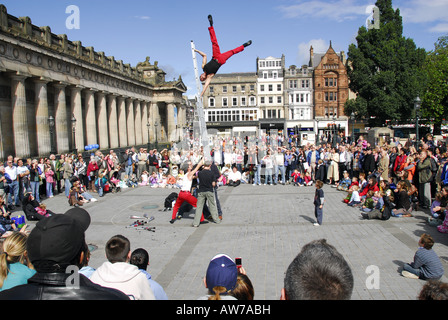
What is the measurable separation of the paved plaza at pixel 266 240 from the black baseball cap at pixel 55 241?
4.40 m

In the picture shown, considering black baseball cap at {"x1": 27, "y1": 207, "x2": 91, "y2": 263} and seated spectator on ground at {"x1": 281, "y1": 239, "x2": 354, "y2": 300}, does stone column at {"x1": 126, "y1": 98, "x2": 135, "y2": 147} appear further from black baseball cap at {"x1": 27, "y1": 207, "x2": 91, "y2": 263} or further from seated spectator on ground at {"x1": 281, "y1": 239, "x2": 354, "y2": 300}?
seated spectator on ground at {"x1": 281, "y1": 239, "x2": 354, "y2": 300}

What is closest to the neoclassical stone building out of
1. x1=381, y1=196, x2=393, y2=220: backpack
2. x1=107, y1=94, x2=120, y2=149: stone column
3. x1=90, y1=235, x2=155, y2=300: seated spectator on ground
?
x1=107, y1=94, x2=120, y2=149: stone column

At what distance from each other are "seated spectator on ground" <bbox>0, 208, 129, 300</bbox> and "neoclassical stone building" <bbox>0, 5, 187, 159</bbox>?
23759mm

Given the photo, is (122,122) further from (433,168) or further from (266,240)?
(266,240)

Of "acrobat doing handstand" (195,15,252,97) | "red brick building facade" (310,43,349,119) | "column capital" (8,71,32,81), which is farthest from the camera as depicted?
"red brick building facade" (310,43,349,119)

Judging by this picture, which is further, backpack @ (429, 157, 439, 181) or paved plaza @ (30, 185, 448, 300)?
backpack @ (429, 157, 439, 181)

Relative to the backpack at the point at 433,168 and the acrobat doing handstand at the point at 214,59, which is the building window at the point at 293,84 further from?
the acrobat doing handstand at the point at 214,59

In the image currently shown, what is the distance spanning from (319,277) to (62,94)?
109 feet

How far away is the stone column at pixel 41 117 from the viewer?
27.8 metres

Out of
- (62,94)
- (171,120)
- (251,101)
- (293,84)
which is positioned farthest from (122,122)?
(293,84)

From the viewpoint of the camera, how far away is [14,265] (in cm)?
428

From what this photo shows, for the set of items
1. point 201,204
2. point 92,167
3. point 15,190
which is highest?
point 92,167

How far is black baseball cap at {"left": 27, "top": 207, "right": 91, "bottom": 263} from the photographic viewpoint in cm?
253
